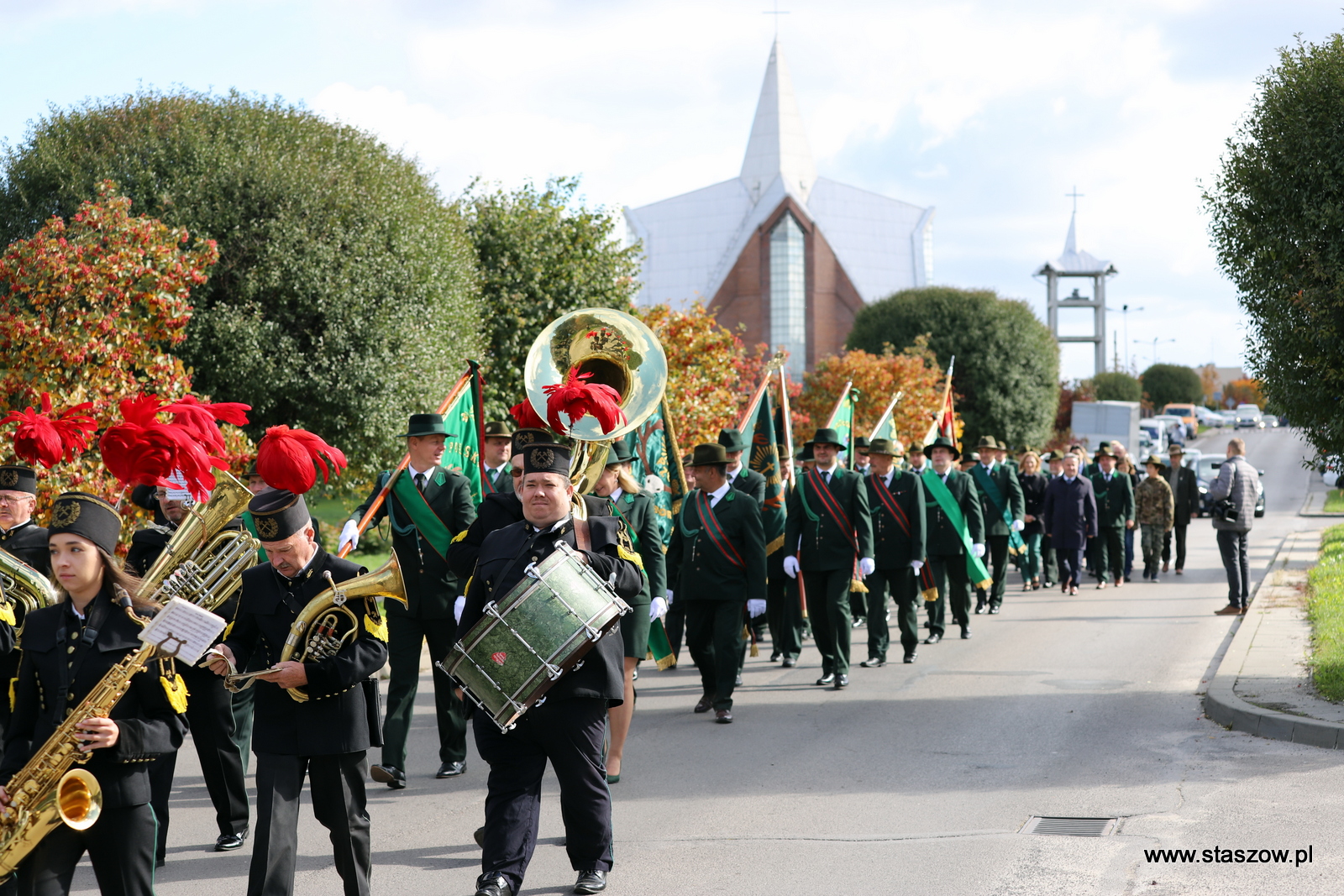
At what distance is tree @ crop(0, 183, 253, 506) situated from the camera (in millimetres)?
10211

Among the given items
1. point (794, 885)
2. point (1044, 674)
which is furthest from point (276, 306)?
point (794, 885)

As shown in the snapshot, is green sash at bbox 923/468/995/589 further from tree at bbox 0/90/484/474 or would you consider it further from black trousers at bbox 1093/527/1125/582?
tree at bbox 0/90/484/474

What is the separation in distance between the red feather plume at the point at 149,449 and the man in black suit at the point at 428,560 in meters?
2.64

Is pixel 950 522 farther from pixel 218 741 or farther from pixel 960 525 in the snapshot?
pixel 218 741

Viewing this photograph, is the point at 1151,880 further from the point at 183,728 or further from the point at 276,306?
the point at 276,306

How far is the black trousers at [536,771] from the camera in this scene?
16.2 ft

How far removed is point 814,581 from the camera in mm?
10141

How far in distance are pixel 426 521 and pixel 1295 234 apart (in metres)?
6.06

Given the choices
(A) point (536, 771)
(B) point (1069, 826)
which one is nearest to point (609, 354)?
(A) point (536, 771)

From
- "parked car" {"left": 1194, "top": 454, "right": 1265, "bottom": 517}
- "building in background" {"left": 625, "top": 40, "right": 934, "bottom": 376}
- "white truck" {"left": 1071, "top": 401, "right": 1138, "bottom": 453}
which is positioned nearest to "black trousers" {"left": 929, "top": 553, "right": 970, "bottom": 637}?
"parked car" {"left": 1194, "top": 454, "right": 1265, "bottom": 517}

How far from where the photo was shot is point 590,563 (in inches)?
203

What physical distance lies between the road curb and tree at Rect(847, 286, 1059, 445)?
27.2m

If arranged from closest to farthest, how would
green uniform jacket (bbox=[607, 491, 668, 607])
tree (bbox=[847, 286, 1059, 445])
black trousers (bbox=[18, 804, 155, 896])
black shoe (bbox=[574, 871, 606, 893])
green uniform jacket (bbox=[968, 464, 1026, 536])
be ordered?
1. black trousers (bbox=[18, 804, 155, 896])
2. black shoe (bbox=[574, 871, 606, 893])
3. green uniform jacket (bbox=[607, 491, 668, 607])
4. green uniform jacket (bbox=[968, 464, 1026, 536])
5. tree (bbox=[847, 286, 1059, 445])

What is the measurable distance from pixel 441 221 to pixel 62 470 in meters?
9.24
